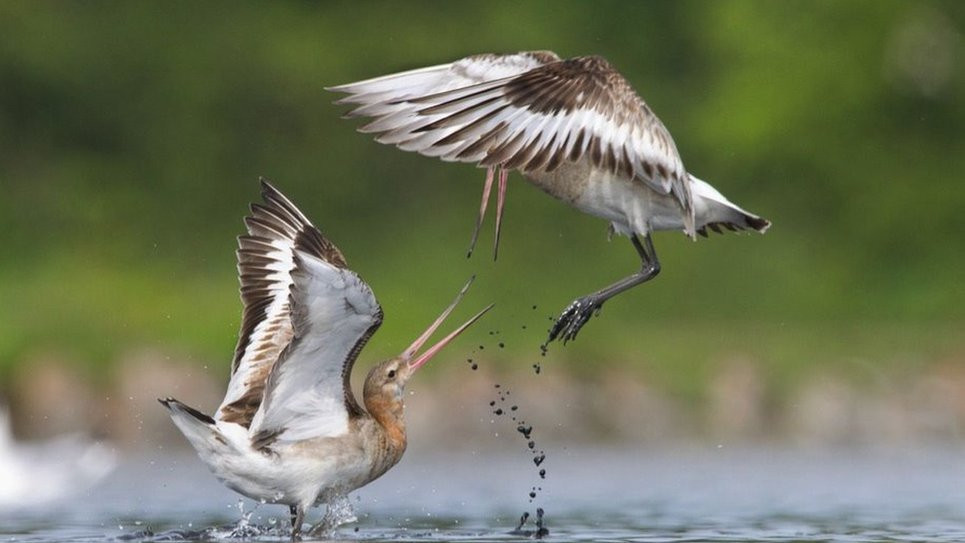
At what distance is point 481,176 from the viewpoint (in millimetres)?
36375

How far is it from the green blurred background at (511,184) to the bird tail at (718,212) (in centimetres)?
1158

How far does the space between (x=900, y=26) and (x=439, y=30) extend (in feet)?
25.5

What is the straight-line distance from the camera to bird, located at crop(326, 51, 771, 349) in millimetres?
11906

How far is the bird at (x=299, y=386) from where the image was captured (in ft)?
41.7

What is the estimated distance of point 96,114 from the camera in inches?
1479

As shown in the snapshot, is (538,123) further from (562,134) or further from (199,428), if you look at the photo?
(199,428)

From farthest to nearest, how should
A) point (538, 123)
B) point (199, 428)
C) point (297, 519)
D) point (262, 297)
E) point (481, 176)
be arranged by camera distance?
point (481, 176) → point (262, 297) → point (297, 519) → point (199, 428) → point (538, 123)

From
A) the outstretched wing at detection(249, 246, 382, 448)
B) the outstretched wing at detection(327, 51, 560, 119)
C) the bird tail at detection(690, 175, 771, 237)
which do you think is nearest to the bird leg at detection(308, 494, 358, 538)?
the outstretched wing at detection(249, 246, 382, 448)

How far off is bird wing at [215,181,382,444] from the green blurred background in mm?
10011

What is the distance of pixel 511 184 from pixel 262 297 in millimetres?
19410


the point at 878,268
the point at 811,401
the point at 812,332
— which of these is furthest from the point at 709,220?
the point at 878,268

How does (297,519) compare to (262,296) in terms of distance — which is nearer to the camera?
(297,519)

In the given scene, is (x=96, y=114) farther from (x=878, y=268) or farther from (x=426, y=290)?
(x=878, y=268)

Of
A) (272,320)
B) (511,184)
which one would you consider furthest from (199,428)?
(511,184)
